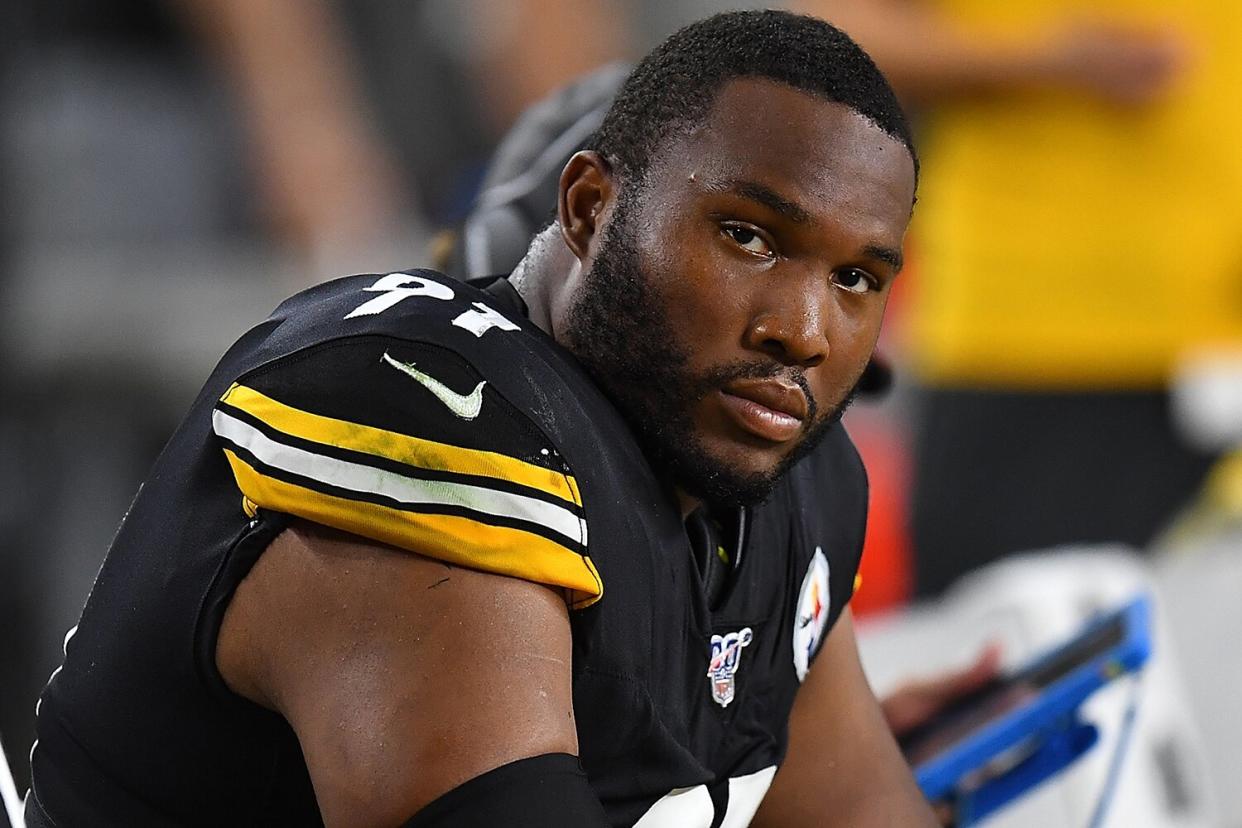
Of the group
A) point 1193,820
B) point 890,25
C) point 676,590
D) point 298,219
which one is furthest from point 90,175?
point 676,590

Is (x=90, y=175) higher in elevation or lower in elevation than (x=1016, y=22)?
lower

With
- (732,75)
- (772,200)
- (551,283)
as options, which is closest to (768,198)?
(772,200)

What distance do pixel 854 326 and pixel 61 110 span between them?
2895 millimetres

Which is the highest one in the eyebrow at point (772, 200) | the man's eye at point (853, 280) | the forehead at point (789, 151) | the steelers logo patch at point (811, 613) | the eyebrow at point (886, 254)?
the forehead at point (789, 151)

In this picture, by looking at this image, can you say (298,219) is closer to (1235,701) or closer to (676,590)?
(1235,701)

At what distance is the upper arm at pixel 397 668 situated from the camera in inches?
45.6

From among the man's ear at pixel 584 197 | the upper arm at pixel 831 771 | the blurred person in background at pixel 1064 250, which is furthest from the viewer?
the blurred person in background at pixel 1064 250

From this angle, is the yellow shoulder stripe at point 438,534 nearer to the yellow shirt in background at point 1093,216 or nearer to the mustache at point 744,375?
the mustache at point 744,375

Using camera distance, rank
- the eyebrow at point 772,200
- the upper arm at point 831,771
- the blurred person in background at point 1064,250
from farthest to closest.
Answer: the blurred person in background at point 1064,250, the upper arm at point 831,771, the eyebrow at point 772,200

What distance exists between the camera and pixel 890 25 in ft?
9.82

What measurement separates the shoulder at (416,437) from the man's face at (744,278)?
0.29ft

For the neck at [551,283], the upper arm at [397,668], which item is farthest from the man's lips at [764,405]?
the upper arm at [397,668]

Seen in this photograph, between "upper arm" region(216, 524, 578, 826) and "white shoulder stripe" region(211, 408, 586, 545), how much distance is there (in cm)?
4

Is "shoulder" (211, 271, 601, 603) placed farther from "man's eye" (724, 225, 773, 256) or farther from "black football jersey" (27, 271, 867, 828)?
"man's eye" (724, 225, 773, 256)
